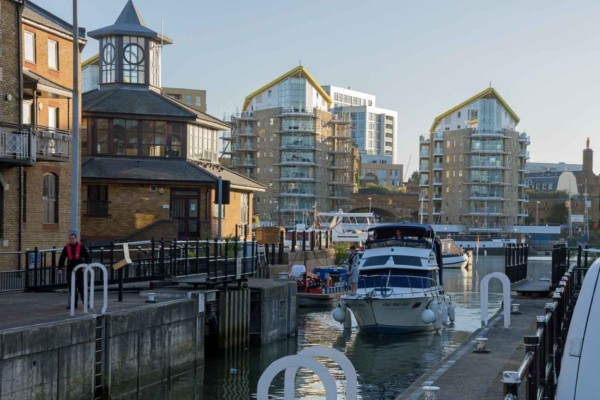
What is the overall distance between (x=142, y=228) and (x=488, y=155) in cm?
11595

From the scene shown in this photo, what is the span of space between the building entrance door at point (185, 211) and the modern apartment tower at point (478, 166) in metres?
110

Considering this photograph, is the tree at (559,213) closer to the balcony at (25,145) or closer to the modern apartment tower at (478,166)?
the modern apartment tower at (478,166)

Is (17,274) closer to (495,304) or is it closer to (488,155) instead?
(495,304)

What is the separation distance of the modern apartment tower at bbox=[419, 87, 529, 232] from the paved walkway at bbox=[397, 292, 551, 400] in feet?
451

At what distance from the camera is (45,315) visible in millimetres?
21812

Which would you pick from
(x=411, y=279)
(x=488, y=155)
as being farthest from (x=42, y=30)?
(x=488, y=155)

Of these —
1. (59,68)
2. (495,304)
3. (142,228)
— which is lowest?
(495,304)

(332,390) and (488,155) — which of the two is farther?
(488,155)

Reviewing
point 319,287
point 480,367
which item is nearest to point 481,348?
point 480,367

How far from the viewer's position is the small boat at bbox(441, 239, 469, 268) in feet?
343

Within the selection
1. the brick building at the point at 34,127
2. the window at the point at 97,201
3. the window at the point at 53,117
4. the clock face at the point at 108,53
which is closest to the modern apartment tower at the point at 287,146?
the clock face at the point at 108,53

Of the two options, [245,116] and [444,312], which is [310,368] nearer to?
[444,312]

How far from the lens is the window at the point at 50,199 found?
133 ft

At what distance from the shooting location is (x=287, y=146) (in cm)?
14975
